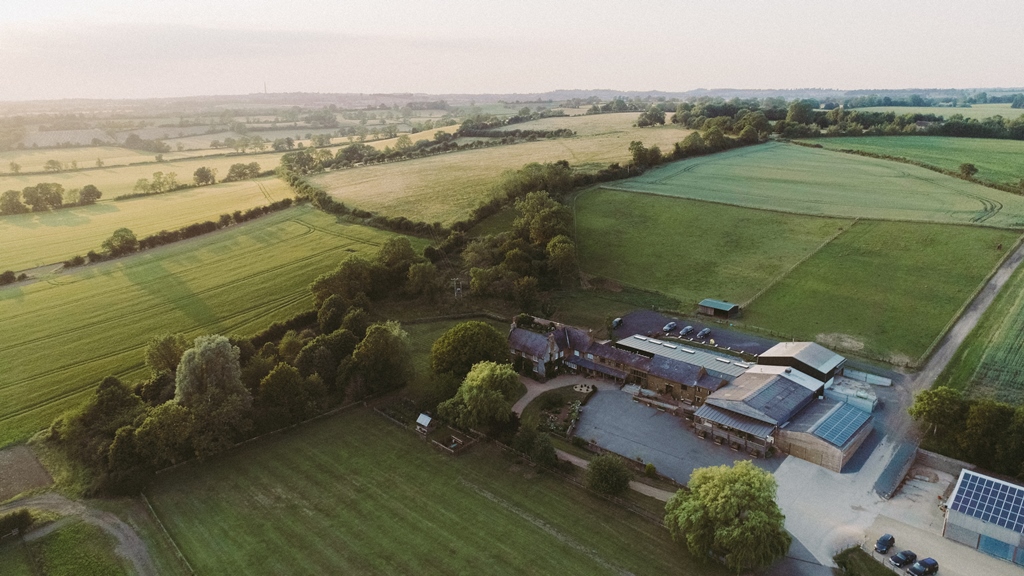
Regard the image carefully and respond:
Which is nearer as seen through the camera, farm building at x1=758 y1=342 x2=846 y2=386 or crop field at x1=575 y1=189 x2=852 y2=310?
farm building at x1=758 y1=342 x2=846 y2=386

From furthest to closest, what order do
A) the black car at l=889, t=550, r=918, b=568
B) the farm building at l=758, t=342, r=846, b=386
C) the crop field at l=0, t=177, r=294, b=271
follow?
1. the crop field at l=0, t=177, r=294, b=271
2. the farm building at l=758, t=342, r=846, b=386
3. the black car at l=889, t=550, r=918, b=568

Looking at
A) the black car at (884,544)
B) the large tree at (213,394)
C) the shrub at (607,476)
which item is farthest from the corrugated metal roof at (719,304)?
the large tree at (213,394)

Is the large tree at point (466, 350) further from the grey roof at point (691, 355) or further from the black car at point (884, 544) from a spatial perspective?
the black car at point (884, 544)

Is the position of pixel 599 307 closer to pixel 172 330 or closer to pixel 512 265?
pixel 512 265

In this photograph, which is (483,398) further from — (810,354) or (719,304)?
(719,304)

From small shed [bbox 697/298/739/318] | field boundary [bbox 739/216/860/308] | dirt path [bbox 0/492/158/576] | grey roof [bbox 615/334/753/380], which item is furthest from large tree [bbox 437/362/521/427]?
field boundary [bbox 739/216/860/308]

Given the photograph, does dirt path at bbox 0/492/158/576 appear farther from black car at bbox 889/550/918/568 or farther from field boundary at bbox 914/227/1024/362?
field boundary at bbox 914/227/1024/362

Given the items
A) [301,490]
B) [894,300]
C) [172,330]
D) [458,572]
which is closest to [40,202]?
[172,330]

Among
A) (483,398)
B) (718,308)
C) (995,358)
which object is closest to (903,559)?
(483,398)
